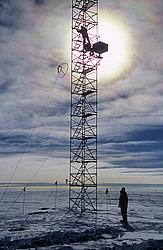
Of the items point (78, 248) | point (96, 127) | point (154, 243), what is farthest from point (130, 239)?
point (96, 127)

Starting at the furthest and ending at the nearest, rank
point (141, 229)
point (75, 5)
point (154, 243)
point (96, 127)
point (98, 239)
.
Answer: point (75, 5), point (96, 127), point (141, 229), point (98, 239), point (154, 243)

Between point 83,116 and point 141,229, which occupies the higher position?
point 83,116

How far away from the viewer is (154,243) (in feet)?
42.4

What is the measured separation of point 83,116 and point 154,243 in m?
13.5

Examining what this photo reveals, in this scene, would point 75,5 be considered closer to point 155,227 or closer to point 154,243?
point 155,227

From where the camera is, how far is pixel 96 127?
24.5 metres

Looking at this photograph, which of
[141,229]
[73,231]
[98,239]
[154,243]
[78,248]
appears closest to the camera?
[78,248]

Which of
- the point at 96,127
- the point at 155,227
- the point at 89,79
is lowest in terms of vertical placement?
the point at 155,227

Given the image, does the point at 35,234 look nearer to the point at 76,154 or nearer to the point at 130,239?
the point at 130,239

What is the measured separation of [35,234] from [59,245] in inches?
93.3

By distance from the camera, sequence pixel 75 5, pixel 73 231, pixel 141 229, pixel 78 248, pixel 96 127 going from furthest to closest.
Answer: pixel 75 5 < pixel 96 127 < pixel 141 229 < pixel 73 231 < pixel 78 248

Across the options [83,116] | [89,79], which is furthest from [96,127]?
[89,79]

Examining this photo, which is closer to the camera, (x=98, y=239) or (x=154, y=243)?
(x=154, y=243)

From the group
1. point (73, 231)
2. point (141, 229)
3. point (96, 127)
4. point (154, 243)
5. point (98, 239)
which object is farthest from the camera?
point (96, 127)
